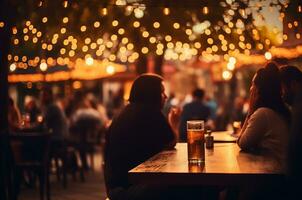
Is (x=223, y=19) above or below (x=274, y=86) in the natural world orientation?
above

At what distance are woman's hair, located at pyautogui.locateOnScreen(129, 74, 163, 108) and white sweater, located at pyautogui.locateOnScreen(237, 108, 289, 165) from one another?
3.19ft

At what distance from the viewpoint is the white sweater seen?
17.4ft

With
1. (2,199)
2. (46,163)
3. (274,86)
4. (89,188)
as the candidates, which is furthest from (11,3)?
(89,188)

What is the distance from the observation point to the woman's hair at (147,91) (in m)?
6.04

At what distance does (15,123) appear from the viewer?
11.8 m

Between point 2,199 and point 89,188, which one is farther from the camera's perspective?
point 89,188

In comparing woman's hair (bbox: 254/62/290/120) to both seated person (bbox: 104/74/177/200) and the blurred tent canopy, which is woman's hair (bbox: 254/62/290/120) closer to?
seated person (bbox: 104/74/177/200)

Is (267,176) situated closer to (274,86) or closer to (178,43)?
(274,86)

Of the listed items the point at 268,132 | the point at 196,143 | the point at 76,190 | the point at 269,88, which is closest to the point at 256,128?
the point at 268,132

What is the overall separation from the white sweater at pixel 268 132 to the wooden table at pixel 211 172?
0.19 m

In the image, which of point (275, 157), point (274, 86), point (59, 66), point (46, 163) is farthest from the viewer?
point (59, 66)

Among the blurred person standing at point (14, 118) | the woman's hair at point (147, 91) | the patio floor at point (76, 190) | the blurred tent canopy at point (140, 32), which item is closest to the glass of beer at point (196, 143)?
the woman's hair at point (147, 91)

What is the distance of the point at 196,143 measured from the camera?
4.88 m

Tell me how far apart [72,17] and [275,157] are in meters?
6.14
